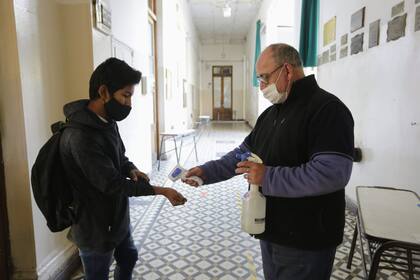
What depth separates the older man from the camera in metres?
1.11

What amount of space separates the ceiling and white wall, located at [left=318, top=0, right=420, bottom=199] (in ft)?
23.6

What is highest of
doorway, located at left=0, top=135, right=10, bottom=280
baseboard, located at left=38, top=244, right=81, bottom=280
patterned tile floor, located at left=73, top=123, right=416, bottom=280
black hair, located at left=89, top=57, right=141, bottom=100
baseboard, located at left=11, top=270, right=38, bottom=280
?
black hair, located at left=89, top=57, right=141, bottom=100

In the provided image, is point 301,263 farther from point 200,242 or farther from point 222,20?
point 222,20

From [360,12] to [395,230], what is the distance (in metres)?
2.54

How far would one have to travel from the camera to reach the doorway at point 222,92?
56.1 ft

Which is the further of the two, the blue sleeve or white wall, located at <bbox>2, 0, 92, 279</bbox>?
white wall, located at <bbox>2, 0, 92, 279</bbox>

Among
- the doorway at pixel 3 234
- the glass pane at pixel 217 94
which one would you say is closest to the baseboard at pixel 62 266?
the doorway at pixel 3 234

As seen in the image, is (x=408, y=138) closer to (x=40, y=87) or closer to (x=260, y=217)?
(x=260, y=217)

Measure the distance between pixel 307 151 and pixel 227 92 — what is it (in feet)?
53.2

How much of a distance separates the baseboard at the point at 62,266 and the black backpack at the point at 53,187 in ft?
2.82

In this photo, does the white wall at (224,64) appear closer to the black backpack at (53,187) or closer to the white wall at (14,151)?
the white wall at (14,151)

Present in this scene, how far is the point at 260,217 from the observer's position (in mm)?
1280

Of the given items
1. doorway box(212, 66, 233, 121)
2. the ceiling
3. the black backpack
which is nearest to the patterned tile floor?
the black backpack

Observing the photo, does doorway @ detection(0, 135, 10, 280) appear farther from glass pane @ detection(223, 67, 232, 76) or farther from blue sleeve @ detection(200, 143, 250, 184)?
glass pane @ detection(223, 67, 232, 76)
